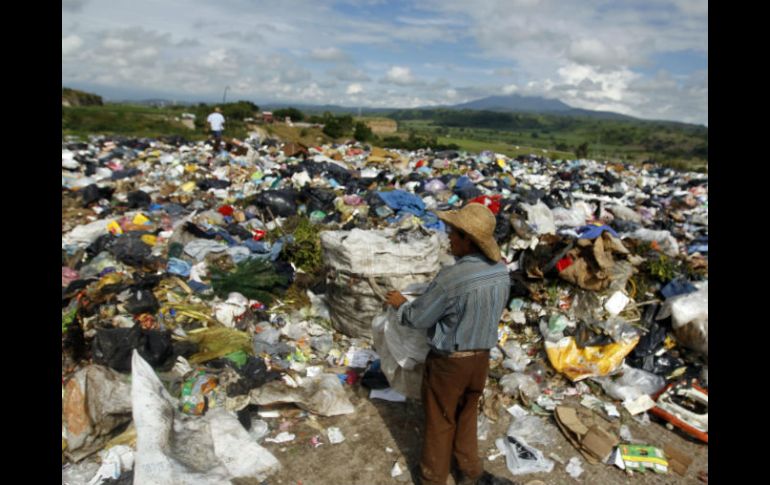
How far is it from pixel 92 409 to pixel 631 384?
3666 mm

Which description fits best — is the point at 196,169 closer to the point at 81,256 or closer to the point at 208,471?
the point at 81,256

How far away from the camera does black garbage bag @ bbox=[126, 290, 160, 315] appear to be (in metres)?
3.90

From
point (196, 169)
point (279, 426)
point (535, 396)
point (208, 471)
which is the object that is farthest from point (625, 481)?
point (196, 169)

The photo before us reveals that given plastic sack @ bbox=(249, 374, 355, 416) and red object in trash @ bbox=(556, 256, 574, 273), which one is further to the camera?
red object in trash @ bbox=(556, 256, 574, 273)

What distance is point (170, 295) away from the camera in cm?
433

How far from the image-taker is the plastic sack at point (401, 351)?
8.55 ft

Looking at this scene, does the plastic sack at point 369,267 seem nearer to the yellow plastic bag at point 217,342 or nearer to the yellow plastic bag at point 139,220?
the yellow plastic bag at point 217,342

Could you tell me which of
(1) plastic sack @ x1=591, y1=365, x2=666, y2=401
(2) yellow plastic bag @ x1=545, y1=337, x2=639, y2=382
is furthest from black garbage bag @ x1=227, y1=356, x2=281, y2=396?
(1) plastic sack @ x1=591, y1=365, x2=666, y2=401

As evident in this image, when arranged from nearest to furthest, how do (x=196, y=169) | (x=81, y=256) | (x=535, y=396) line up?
1. (x=535, y=396)
2. (x=81, y=256)
3. (x=196, y=169)

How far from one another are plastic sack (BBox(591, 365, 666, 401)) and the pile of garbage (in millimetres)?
11

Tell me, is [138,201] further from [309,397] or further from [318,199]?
[309,397]

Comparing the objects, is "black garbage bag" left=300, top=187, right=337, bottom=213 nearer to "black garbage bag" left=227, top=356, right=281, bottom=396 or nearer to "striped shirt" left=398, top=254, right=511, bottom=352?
"black garbage bag" left=227, top=356, right=281, bottom=396
